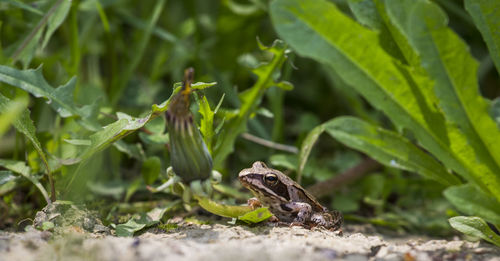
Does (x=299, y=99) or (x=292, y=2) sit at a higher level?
(x=292, y=2)

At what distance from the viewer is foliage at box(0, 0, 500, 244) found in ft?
9.95

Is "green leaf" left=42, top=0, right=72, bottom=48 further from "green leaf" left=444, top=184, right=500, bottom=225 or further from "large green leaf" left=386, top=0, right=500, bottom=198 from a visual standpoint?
"green leaf" left=444, top=184, right=500, bottom=225

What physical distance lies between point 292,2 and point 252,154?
1498mm

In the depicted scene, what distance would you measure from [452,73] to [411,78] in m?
0.27

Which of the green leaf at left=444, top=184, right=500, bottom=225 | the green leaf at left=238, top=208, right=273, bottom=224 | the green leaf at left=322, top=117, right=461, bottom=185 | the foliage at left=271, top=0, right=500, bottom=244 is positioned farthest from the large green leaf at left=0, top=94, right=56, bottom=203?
the green leaf at left=444, top=184, right=500, bottom=225

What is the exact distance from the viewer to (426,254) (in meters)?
2.52

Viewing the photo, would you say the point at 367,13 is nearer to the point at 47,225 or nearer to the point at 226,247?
the point at 226,247

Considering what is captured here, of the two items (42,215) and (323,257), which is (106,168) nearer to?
(42,215)

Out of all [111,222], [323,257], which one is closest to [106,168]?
[111,222]

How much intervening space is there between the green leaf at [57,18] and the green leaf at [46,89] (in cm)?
60

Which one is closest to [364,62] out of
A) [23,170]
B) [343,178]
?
[343,178]

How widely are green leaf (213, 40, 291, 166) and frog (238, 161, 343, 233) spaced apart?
227mm

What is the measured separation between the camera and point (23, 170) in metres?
3.10

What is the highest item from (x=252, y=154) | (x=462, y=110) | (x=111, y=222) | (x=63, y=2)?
(x=63, y=2)
